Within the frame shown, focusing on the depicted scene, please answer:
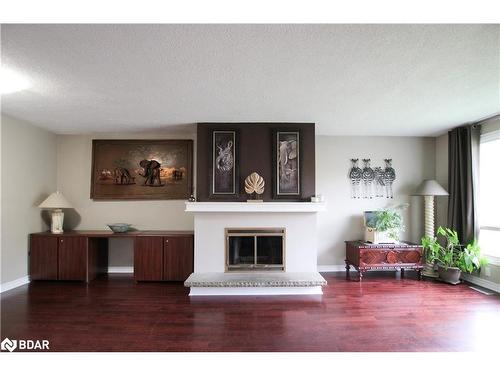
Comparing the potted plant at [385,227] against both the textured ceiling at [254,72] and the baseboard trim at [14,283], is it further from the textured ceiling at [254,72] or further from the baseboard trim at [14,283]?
the baseboard trim at [14,283]

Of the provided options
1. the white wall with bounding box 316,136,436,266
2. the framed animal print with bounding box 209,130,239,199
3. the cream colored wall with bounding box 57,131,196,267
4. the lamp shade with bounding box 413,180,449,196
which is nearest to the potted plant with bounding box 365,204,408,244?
the white wall with bounding box 316,136,436,266

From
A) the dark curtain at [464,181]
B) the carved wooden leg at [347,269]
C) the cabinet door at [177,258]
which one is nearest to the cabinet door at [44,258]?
the cabinet door at [177,258]

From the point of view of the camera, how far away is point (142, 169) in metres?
4.65

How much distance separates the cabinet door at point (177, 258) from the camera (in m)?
4.08

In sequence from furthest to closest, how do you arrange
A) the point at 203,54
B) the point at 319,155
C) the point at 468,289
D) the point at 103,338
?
the point at 319,155 < the point at 468,289 < the point at 103,338 < the point at 203,54

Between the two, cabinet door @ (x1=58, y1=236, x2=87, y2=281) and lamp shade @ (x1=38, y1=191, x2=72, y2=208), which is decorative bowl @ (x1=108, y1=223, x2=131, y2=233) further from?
lamp shade @ (x1=38, y1=191, x2=72, y2=208)

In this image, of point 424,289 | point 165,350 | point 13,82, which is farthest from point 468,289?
point 13,82

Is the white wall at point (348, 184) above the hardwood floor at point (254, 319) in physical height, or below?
above

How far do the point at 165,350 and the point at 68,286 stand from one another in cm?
261

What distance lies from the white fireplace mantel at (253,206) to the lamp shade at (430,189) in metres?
1.95

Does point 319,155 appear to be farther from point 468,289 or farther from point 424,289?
point 468,289

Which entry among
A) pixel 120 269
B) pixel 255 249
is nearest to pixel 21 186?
pixel 120 269

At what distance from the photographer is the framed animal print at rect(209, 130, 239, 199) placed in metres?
3.88

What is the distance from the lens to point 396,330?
2.57m
